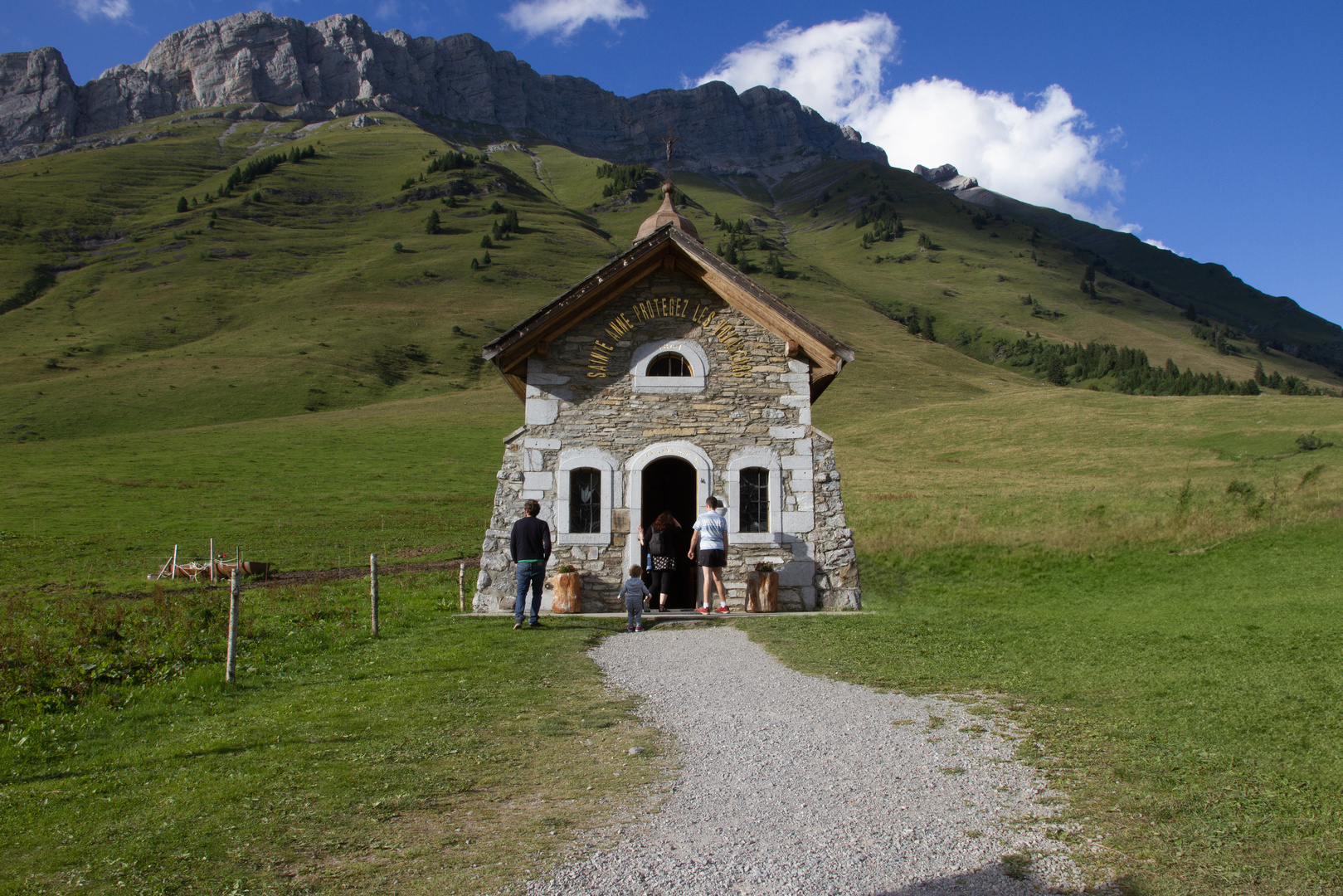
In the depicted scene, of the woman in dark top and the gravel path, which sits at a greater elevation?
the woman in dark top

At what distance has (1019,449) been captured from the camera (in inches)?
1969

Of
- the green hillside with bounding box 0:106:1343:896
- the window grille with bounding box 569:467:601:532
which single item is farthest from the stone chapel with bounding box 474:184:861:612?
the green hillside with bounding box 0:106:1343:896

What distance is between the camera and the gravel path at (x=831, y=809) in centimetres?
429

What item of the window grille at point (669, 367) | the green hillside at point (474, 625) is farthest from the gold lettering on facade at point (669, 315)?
the green hillside at point (474, 625)

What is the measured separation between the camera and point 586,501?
16.7m

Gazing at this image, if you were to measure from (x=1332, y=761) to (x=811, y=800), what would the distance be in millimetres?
3339

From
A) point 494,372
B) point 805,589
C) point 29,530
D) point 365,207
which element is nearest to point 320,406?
point 494,372

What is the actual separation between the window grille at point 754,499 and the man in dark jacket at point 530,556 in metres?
4.35

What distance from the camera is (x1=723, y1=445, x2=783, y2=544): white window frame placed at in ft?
54.4

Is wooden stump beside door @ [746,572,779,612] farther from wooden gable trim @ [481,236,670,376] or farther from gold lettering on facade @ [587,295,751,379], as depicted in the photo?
wooden gable trim @ [481,236,670,376]

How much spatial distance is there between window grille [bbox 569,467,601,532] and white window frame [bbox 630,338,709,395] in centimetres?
191

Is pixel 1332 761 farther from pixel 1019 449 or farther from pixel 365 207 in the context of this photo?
pixel 365 207

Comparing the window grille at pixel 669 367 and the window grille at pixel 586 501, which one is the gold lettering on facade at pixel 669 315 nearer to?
the window grille at pixel 669 367

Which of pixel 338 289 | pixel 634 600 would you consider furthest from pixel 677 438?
pixel 338 289
